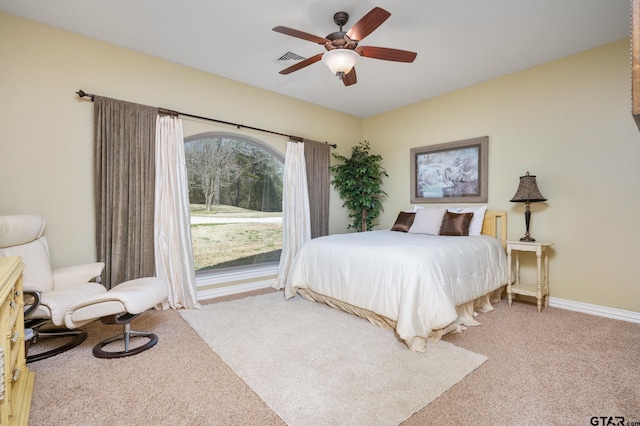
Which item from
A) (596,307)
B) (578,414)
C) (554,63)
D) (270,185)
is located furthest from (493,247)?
(270,185)

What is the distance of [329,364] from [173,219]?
2.30 m

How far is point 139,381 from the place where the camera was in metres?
1.88

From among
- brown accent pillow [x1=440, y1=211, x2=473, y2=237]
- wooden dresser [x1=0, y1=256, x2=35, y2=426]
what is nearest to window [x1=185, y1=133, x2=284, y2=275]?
wooden dresser [x1=0, y1=256, x2=35, y2=426]

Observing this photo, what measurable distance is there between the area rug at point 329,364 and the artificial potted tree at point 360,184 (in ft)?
7.12

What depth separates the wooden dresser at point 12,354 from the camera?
3.96 ft

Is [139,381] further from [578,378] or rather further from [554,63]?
[554,63]

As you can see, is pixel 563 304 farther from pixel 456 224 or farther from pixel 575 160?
pixel 575 160

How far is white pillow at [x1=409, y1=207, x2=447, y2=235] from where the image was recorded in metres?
3.73

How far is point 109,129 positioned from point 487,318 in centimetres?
422

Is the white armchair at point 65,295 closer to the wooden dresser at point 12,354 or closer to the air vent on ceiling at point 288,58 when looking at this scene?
the wooden dresser at point 12,354

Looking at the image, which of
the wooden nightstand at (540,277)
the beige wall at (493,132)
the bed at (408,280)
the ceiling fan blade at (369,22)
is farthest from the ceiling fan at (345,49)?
the wooden nightstand at (540,277)

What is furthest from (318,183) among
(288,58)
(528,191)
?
(528,191)

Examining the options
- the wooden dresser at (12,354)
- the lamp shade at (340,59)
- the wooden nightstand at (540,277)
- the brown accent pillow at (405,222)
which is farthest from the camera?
the brown accent pillow at (405,222)

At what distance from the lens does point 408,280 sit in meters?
2.35
